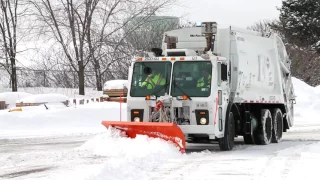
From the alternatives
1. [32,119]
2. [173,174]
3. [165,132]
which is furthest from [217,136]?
[32,119]

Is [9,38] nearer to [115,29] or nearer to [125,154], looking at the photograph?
[115,29]

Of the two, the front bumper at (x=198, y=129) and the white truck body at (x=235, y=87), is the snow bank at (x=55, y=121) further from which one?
the front bumper at (x=198, y=129)

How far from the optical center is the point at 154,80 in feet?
43.0

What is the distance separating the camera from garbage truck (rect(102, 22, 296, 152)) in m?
12.5

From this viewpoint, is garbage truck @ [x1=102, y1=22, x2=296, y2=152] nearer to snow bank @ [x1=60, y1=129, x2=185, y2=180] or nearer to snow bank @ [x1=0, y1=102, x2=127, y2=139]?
snow bank @ [x1=60, y1=129, x2=185, y2=180]

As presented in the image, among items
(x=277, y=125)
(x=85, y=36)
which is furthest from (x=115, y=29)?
(x=277, y=125)

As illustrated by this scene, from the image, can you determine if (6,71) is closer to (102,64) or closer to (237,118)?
(102,64)

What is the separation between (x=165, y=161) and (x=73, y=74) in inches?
1021

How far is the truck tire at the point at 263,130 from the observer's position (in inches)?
609

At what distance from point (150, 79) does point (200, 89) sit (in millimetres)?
1210

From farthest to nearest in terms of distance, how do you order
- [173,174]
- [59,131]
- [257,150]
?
[59,131] < [257,150] < [173,174]

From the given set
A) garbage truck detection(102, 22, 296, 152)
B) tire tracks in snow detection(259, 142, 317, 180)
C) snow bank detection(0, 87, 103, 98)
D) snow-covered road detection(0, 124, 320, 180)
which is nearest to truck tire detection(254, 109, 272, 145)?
garbage truck detection(102, 22, 296, 152)

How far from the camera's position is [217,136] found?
12.7m

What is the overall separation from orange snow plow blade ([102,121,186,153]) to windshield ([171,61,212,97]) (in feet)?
3.53
